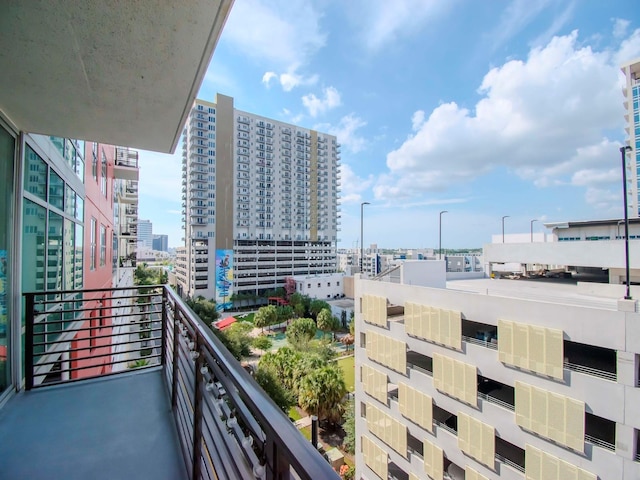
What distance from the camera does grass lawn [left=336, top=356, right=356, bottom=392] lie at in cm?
1364

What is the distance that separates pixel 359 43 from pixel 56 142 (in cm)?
717

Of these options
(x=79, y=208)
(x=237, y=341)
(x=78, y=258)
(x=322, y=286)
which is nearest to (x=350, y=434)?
(x=237, y=341)

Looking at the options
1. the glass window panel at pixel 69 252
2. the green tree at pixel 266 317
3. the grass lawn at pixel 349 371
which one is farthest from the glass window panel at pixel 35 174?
the green tree at pixel 266 317

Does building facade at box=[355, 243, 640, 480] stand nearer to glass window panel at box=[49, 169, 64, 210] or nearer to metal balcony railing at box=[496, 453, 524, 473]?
metal balcony railing at box=[496, 453, 524, 473]

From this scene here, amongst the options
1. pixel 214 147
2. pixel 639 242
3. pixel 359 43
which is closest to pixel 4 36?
pixel 359 43

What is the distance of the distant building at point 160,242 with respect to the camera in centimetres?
10900

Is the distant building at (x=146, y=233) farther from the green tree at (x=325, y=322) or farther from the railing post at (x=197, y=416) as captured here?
the railing post at (x=197, y=416)

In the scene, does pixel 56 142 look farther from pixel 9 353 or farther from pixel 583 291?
pixel 583 291

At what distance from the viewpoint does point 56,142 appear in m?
3.53

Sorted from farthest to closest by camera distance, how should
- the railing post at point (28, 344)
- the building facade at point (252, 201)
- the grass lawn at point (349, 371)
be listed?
the building facade at point (252, 201)
the grass lawn at point (349, 371)
the railing post at point (28, 344)

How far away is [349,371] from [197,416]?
15622mm

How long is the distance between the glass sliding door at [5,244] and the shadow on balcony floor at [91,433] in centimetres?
30

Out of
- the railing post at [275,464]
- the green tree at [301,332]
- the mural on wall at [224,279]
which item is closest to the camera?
the railing post at [275,464]

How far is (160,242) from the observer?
111m
